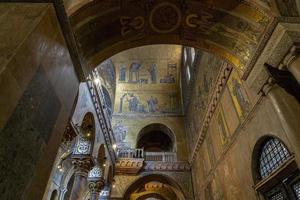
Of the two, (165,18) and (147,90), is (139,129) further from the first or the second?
(165,18)

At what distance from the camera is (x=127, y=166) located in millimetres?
13555

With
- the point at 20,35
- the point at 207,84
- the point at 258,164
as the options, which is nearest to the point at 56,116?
the point at 20,35

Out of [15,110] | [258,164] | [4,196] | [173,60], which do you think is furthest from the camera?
[173,60]

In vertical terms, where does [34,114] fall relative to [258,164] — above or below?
below

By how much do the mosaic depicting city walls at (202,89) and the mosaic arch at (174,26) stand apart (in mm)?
3443

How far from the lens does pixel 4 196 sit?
2084 millimetres

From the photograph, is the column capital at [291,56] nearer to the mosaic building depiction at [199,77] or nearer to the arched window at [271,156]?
the mosaic building depiction at [199,77]

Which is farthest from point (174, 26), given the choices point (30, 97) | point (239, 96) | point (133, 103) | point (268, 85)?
point (133, 103)

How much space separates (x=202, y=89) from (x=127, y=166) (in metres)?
6.81

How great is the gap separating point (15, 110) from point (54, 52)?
3.76ft

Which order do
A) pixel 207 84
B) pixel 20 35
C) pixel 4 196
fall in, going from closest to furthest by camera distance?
pixel 4 196
pixel 20 35
pixel 207 84

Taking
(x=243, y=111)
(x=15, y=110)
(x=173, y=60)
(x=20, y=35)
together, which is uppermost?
(x=173, y=60)

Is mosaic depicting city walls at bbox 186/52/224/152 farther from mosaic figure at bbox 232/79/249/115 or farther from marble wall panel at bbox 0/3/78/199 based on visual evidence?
marble wall panel at bbox 0/3/78/199

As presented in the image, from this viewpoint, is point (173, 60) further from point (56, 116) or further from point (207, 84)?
point (56, 116)
